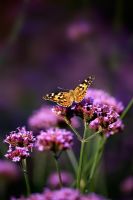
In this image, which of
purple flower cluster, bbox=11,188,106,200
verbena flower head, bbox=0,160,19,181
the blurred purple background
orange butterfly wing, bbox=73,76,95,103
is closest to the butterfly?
orange butterfly wing, bbox=73,76,95,103

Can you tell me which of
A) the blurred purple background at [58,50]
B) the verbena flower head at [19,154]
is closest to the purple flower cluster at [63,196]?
the verbena flower head at [19,154]

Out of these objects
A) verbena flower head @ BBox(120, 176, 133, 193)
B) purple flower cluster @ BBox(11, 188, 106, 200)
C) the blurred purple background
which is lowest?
purple flower cluster @ BBox(11, 188, 106, 200)

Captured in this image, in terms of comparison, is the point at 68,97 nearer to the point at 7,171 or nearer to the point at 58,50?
the point at 7,171

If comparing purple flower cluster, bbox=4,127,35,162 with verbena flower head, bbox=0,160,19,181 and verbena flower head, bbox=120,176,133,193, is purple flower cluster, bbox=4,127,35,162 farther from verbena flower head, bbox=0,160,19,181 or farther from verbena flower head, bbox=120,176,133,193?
verbena flower head, bbox=120,176,133,193

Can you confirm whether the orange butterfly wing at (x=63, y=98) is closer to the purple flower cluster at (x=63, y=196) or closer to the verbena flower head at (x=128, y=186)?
the purple flower cluster at (x=63, y=196)

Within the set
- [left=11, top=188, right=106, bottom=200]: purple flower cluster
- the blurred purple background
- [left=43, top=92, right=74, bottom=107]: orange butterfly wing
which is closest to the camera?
[left=11, top=188, right=106, bottom=200]: purple flower cluster

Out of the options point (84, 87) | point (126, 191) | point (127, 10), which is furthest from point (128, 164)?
point (84, 87)

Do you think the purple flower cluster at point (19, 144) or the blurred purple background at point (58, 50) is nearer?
the purple flower cluster at point (19, 144)
